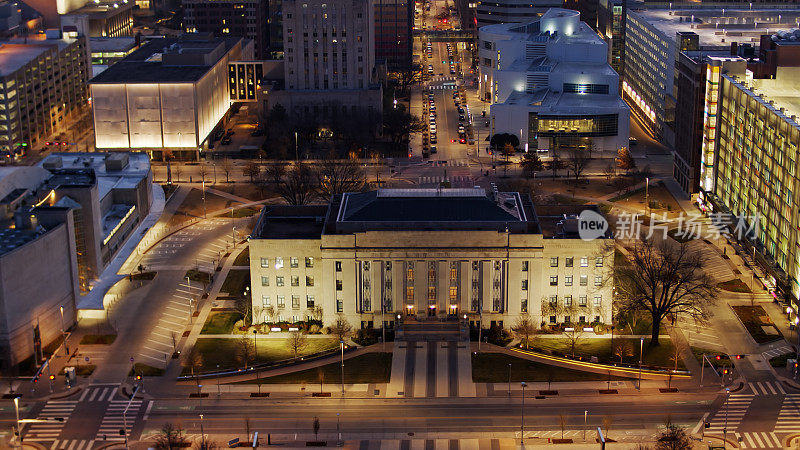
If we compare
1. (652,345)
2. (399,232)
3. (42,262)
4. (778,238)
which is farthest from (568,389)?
(42,262)

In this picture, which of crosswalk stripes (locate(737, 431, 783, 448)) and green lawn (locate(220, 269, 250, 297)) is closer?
crosswalk stripes (locate(737, 431, 783, 448))

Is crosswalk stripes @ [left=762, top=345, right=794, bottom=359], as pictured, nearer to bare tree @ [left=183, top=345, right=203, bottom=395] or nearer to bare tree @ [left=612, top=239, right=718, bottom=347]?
bare tree @ [left=612, top=239, right=718, bottom=347]

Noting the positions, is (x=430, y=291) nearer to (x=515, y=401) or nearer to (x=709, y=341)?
(x=515, y=401)

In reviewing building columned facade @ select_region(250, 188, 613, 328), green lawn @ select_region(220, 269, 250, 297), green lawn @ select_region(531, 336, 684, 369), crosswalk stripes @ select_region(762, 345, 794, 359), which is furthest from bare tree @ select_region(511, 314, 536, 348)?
green lawn @ select_region(220, 269, 250, 297)

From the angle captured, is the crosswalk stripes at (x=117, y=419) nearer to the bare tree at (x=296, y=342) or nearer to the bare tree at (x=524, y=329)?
the bare tree at (x=296, y=342)

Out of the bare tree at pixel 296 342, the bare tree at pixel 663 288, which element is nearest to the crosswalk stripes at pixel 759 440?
the bare tree at pixel 663 288

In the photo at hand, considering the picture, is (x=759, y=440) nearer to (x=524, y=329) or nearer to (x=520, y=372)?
(x=520, y=372)
